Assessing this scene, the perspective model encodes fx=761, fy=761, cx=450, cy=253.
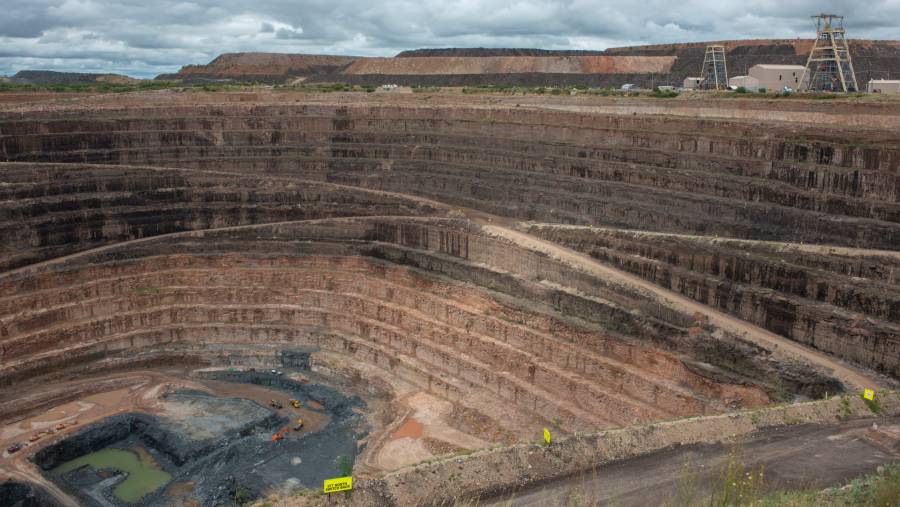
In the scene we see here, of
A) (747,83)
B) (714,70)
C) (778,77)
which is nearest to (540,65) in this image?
(714,70)

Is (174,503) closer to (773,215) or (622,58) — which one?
(773,215)

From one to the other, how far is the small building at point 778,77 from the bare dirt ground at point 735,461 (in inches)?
1528

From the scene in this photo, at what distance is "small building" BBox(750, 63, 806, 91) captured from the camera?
48.3 metres

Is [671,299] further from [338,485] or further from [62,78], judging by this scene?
[62,78]

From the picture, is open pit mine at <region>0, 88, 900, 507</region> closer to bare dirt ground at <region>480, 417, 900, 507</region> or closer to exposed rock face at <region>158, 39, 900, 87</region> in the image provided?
bare dirt ground at <region>480, 417, 900, 507</region>

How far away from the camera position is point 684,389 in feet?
71.9

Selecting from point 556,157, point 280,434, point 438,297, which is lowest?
point 280,434

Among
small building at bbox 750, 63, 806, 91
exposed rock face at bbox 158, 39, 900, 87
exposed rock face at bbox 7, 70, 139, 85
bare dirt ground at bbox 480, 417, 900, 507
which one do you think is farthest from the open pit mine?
exposed rock face at bbox 7, 70, 139, 85

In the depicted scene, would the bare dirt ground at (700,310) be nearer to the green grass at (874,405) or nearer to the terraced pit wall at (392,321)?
the terraced pit wall at (392,321)

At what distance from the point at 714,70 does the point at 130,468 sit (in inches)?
1830

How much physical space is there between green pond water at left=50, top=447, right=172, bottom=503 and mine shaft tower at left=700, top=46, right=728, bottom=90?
44.7 metres

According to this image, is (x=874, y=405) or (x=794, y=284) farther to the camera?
(x=794, y=284)

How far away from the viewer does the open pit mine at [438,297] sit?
64.5ft

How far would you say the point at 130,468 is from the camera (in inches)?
928
